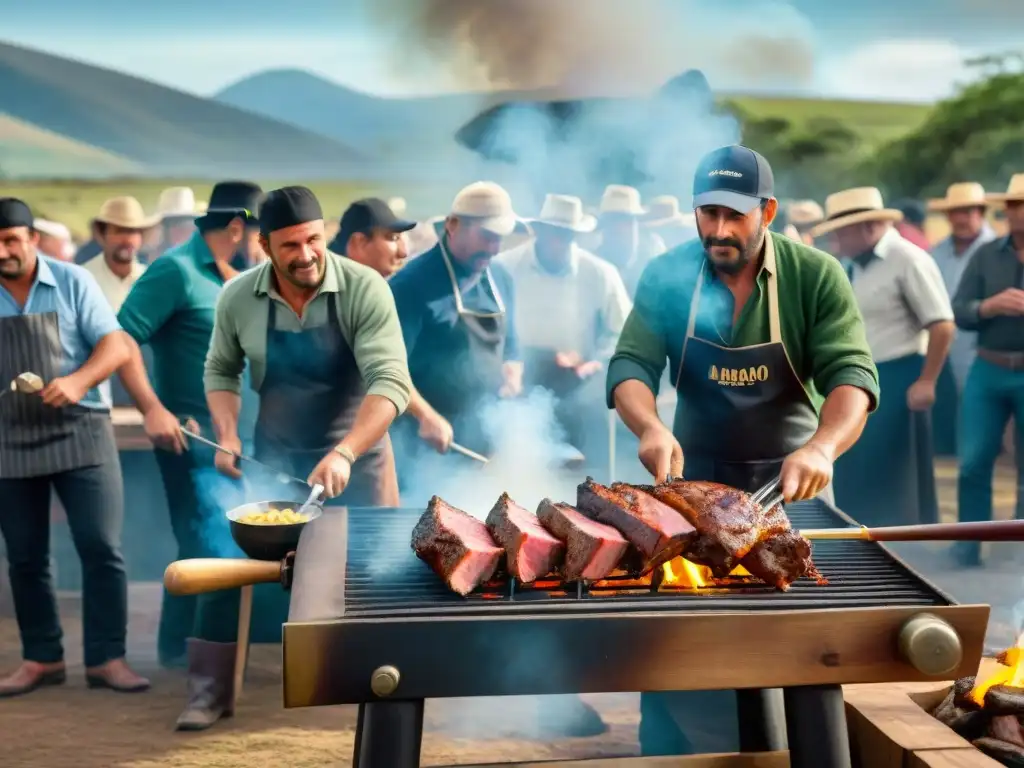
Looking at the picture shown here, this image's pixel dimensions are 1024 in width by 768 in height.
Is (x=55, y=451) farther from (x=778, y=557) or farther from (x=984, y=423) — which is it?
(x=984, y=423)

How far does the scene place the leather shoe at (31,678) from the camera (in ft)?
16.5

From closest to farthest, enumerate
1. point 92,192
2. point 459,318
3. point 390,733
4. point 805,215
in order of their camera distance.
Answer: point 390,733 < point 459,318 < point 805,215 < point 92,192

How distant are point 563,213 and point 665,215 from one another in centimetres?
168

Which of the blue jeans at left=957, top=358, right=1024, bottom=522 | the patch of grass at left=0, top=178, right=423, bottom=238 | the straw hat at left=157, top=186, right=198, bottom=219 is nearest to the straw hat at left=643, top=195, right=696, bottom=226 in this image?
the blue jeans at left=957, top=358, right=1024, bottom=522

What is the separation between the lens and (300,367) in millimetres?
4539

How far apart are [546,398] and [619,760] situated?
4.09 meters

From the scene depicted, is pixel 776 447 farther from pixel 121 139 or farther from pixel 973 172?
pixel 973 172

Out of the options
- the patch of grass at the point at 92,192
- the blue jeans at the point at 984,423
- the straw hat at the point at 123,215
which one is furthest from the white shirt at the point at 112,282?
the blue jeans at the point at 984,423

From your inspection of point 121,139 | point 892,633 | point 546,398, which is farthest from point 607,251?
point 121,139

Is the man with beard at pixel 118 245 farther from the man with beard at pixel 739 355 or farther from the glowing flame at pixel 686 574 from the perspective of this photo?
the glowing flame at pixel 686 574

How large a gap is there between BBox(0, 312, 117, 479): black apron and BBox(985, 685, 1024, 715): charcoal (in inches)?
161

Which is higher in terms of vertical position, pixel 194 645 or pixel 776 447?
pixel 776 447

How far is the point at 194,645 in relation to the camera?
477cm

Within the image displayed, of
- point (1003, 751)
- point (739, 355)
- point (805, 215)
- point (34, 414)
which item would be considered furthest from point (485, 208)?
point (805, 215)
